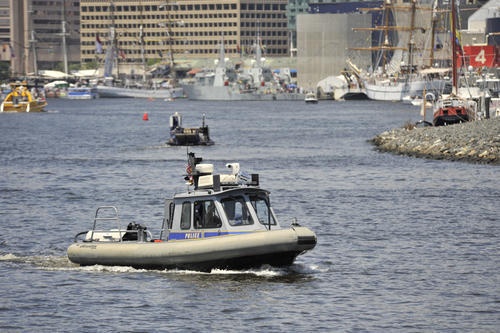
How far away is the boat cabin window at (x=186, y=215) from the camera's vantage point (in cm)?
3297

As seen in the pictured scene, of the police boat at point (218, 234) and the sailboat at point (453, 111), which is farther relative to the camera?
the sailboat at point (453, 111)

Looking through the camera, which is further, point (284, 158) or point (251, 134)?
point (251, 134)

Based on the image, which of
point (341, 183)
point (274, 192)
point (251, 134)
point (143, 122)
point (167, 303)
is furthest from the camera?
point (143, 122)

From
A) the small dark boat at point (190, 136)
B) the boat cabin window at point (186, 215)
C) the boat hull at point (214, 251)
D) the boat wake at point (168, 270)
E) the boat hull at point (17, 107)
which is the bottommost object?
the boat hull at point (17, 107)

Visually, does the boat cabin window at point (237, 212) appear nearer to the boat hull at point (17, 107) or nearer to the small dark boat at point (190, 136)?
the small dark boat at point (190, 136)

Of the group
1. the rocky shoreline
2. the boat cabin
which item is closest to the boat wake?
the boat cabin

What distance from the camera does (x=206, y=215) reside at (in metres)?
32.7

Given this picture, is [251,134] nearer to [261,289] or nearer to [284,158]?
[284,158]

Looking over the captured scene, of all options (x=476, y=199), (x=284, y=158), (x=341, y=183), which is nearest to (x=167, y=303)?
(x=476, y=199)

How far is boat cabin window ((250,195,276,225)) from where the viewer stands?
32594 mm

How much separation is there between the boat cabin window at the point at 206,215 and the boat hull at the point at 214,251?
17.4 inches

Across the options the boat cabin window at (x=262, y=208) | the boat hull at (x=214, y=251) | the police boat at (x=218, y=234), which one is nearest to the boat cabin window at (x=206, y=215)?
the police boat at (x=218, y=234)

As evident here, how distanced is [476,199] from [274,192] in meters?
9.93

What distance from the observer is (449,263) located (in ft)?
118
